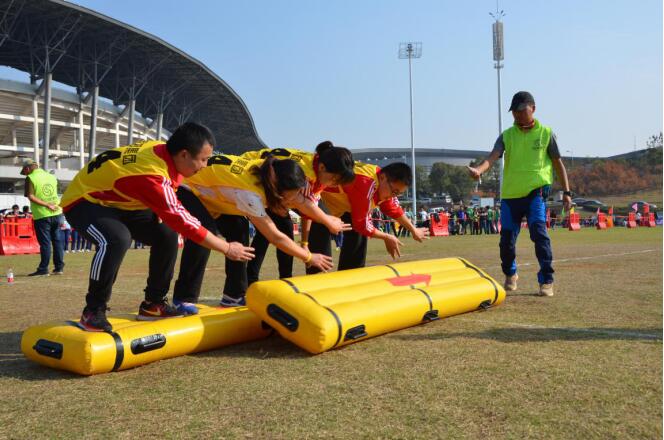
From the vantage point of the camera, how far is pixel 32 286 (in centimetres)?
820

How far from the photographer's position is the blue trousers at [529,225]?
6.36 m

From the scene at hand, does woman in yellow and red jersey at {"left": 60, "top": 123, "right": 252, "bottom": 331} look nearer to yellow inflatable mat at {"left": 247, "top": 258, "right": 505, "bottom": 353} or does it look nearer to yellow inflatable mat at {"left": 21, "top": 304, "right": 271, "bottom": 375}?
yellow inflatable mat at {"left": 21, "top": 304, "right": 271, "bottom": 375}

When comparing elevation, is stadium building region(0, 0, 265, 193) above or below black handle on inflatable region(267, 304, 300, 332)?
above

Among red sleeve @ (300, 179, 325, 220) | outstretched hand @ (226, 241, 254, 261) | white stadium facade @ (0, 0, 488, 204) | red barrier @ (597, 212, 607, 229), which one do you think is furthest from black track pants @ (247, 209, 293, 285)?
white stadium facade @ (0, 0, 488, 204)

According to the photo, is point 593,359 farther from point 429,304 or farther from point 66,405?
point 66,405

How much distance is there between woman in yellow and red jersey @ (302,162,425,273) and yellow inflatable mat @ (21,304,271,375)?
1.58m

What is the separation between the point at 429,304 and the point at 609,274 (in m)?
4.65

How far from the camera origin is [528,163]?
6.58m

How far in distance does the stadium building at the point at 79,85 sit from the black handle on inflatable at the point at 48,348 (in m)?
48.8

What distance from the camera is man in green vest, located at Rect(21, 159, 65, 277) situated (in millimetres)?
9984

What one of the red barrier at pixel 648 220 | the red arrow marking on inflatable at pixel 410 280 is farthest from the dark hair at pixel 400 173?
the red barrier at pixel 648 220

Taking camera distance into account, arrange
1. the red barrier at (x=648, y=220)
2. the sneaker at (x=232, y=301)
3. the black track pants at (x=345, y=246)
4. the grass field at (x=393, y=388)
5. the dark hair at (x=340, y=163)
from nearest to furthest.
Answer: the grass field at (x=393, y=388)
the dark hair at (x=340, y=163)
the sneaker at (x=232, y=301)
the black track pants at (x=345, y=246)
the red barrier at (x=648, y=220)

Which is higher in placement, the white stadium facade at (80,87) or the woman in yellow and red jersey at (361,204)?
the white stadium facade at (80,87)

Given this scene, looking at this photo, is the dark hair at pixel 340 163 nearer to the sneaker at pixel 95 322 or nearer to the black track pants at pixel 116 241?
the black track pants at pixel 116 241
